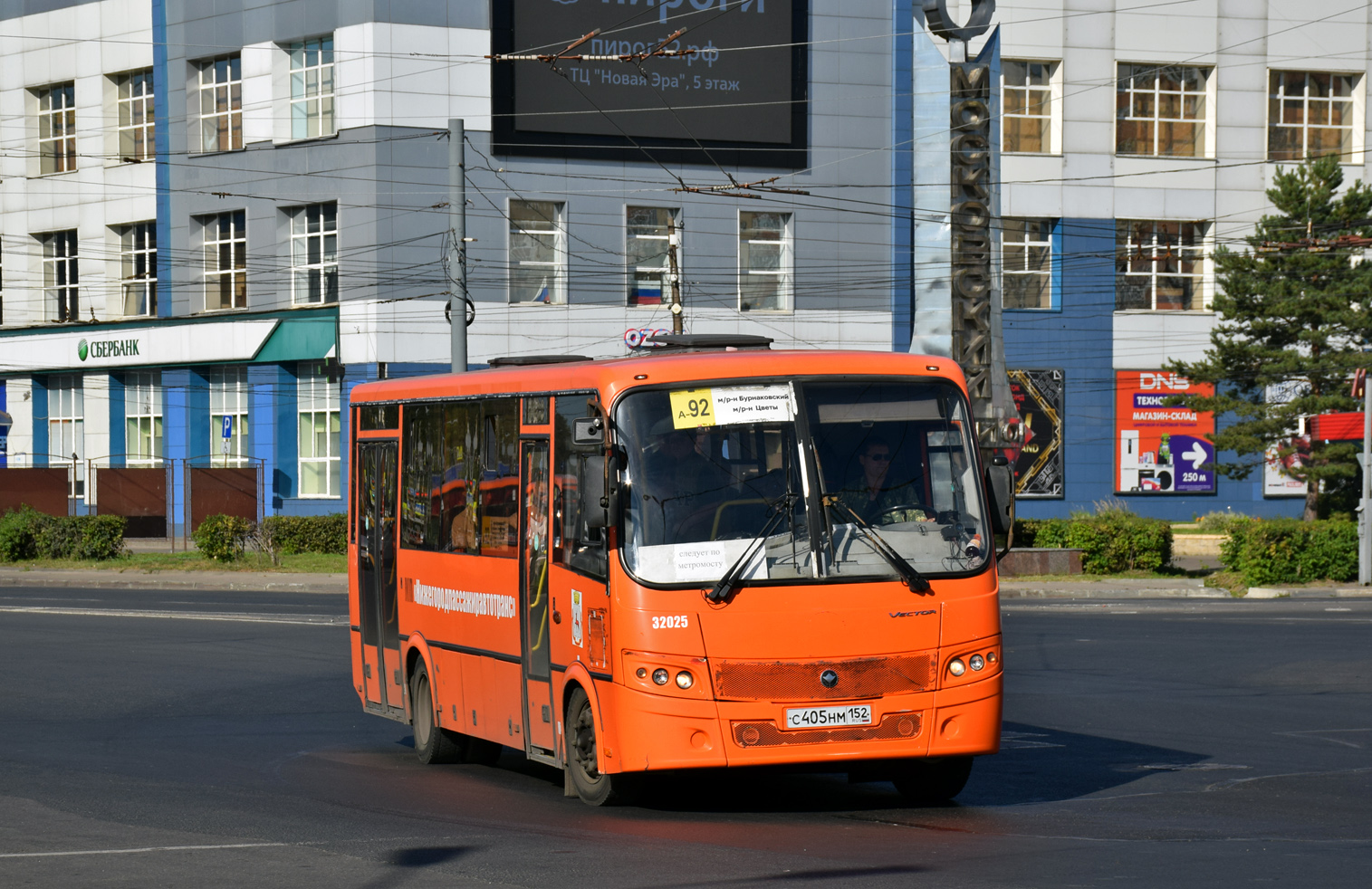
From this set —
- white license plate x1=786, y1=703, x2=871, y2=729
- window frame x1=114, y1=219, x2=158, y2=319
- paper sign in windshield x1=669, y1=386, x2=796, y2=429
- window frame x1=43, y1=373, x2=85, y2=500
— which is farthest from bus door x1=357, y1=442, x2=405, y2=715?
window frame x1=43, y1=373, x2=85, y2=500

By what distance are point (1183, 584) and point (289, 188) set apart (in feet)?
90.8

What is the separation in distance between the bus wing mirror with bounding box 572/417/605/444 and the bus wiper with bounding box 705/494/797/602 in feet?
3.27

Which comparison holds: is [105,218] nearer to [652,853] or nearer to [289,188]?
[289,188]

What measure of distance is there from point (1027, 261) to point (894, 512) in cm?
4776

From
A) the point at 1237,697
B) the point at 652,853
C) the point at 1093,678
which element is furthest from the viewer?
the point at 1093,678

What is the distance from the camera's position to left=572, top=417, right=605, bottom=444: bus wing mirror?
9891 mm

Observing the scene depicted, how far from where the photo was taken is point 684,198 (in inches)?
2053

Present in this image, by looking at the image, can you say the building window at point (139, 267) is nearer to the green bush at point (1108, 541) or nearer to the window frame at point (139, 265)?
the window frame at point (139, 265)

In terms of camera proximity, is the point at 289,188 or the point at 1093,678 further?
the point at 289,188

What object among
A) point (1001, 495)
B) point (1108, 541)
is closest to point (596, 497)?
point (1001, 495)

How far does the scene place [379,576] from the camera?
44.8 ft

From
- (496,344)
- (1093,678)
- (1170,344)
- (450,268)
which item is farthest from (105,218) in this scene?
(1093,678)

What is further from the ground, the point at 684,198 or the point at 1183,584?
the point at 684,198

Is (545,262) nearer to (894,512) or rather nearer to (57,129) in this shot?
(57,129)
